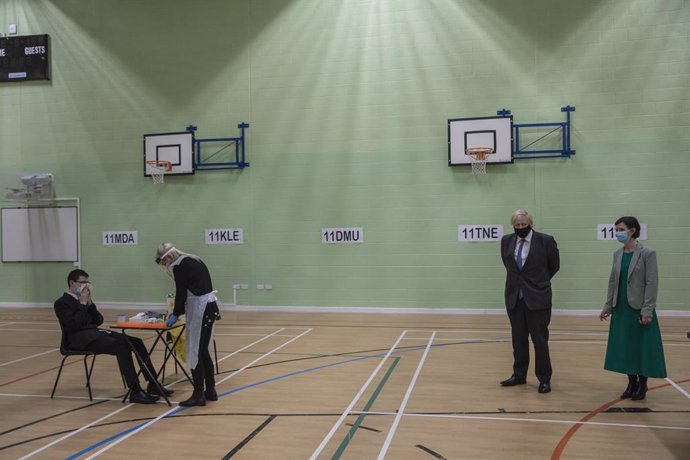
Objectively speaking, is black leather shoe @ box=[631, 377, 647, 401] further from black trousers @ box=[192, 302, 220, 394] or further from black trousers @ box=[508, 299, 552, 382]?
black trousers @ box=[192, 302, 220, 394]

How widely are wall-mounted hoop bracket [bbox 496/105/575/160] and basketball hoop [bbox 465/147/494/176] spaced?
20.8 inches

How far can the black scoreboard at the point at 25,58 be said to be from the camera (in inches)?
457

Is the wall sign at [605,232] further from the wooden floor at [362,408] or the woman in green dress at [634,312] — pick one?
the woman in green dress at [634,312]

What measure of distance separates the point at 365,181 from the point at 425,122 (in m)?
1.60

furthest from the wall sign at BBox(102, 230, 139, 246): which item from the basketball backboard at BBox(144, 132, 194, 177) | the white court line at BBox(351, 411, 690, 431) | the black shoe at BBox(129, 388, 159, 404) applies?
the white court line at BBox(351, 411, 690, 431)

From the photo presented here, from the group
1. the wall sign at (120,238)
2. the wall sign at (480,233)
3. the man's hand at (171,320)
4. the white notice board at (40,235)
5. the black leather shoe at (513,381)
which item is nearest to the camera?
the man's hand at (171,320)

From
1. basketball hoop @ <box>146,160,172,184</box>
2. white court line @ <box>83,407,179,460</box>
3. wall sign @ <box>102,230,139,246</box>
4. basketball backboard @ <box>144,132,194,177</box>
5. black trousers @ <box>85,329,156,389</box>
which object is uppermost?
basketball backboard @ <box>144,132,194,177</box>

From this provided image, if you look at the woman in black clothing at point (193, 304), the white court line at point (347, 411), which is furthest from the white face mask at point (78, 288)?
the white court line at point (347, 411)

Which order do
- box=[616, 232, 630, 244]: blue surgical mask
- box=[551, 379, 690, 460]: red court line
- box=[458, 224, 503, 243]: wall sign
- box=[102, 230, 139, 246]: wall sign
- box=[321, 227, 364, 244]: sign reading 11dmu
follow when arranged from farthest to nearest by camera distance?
box=[102, 230, 139, 246]: wall sign < box=[321, 227, 364, 244]: sign reading 11dmu < box=[458, 224, 503, 243]: wall sign < box=[616, 232, 630, 244]: blue surgical mask < box=[551, 379, 690, 460]: red court line

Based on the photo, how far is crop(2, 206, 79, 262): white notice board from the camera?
1160 cm

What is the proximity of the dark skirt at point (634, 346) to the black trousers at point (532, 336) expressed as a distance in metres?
0.53

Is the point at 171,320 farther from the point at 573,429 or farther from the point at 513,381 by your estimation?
the point at 573,429

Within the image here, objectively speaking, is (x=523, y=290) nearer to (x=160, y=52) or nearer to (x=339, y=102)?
(x=339, y=102)

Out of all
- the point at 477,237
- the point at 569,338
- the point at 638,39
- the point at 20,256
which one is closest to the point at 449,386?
the point at 569,338
